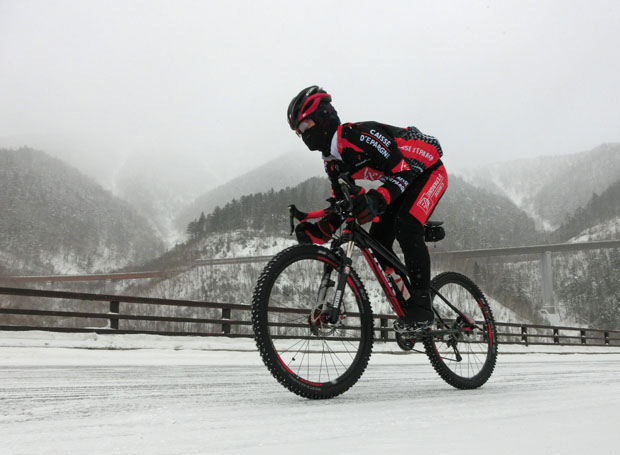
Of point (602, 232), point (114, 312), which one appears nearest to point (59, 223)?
point (114, 312)

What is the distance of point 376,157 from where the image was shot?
3078 mm

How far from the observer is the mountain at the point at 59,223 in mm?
104125

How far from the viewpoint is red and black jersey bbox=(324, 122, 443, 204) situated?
10.0 ft

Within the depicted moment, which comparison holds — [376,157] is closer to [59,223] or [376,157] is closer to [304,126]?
[304,126]

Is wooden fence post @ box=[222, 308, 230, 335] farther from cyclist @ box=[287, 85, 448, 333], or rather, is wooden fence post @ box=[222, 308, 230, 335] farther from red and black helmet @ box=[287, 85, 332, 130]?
red and black helmet @ box=[287, 85, 332, 130]

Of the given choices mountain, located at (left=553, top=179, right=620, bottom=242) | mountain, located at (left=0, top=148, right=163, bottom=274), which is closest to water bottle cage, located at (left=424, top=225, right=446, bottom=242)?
mountain, located at (left=0, top=148, right=163, bottom=274)

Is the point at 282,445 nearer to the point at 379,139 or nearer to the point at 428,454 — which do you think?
the point at 428,454

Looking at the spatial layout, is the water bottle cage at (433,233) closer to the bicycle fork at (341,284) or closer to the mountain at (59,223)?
the bicycle fork at (341,284)

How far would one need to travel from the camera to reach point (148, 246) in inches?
5098

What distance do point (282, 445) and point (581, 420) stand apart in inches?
51.2

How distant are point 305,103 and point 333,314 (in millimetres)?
1482

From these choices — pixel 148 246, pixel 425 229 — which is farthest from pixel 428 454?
pixel 148 246

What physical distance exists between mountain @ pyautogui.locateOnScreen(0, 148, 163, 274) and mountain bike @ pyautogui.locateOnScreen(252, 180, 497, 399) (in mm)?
100766

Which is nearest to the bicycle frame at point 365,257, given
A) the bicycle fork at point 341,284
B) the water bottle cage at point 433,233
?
the bicycle fork at point 341,284
